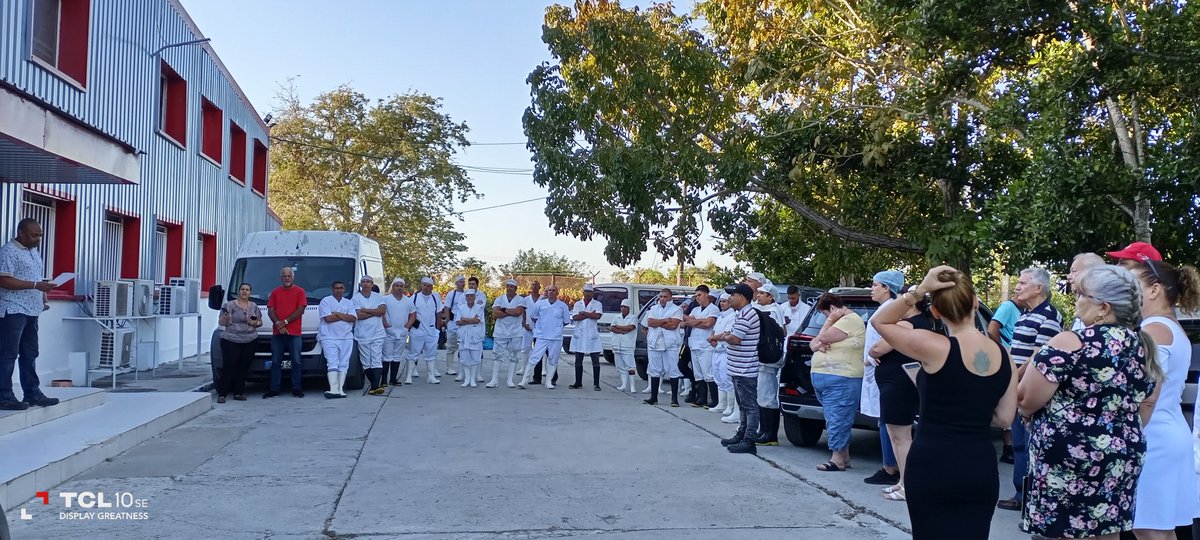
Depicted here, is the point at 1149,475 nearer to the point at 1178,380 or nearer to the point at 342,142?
the point at 1178,380

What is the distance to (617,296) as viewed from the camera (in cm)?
1883

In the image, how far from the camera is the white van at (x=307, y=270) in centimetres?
1370

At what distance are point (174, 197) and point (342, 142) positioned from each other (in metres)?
21.2

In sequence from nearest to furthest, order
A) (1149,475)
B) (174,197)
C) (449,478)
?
(1149,475), (449,478), (174,197)

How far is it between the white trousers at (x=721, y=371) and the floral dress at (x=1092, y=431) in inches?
329

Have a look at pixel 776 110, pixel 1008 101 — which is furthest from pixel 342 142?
pixel 1008 101

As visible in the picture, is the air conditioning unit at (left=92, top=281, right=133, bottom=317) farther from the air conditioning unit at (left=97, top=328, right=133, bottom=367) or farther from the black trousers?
the black trousers

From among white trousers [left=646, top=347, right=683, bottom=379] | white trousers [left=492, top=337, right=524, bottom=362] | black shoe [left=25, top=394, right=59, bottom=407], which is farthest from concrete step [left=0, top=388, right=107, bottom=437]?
white trousers [left=646, top=347, right=683, bottom=379]

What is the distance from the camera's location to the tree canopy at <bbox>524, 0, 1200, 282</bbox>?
10.5 meters

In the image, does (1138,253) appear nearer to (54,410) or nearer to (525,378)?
(54,410)

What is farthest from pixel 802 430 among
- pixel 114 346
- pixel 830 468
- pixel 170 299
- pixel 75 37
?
pixel 75 37

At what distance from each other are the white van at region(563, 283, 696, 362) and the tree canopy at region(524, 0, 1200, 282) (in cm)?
58

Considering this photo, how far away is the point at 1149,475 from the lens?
4.28 meters

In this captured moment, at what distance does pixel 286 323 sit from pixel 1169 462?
36.3ft
